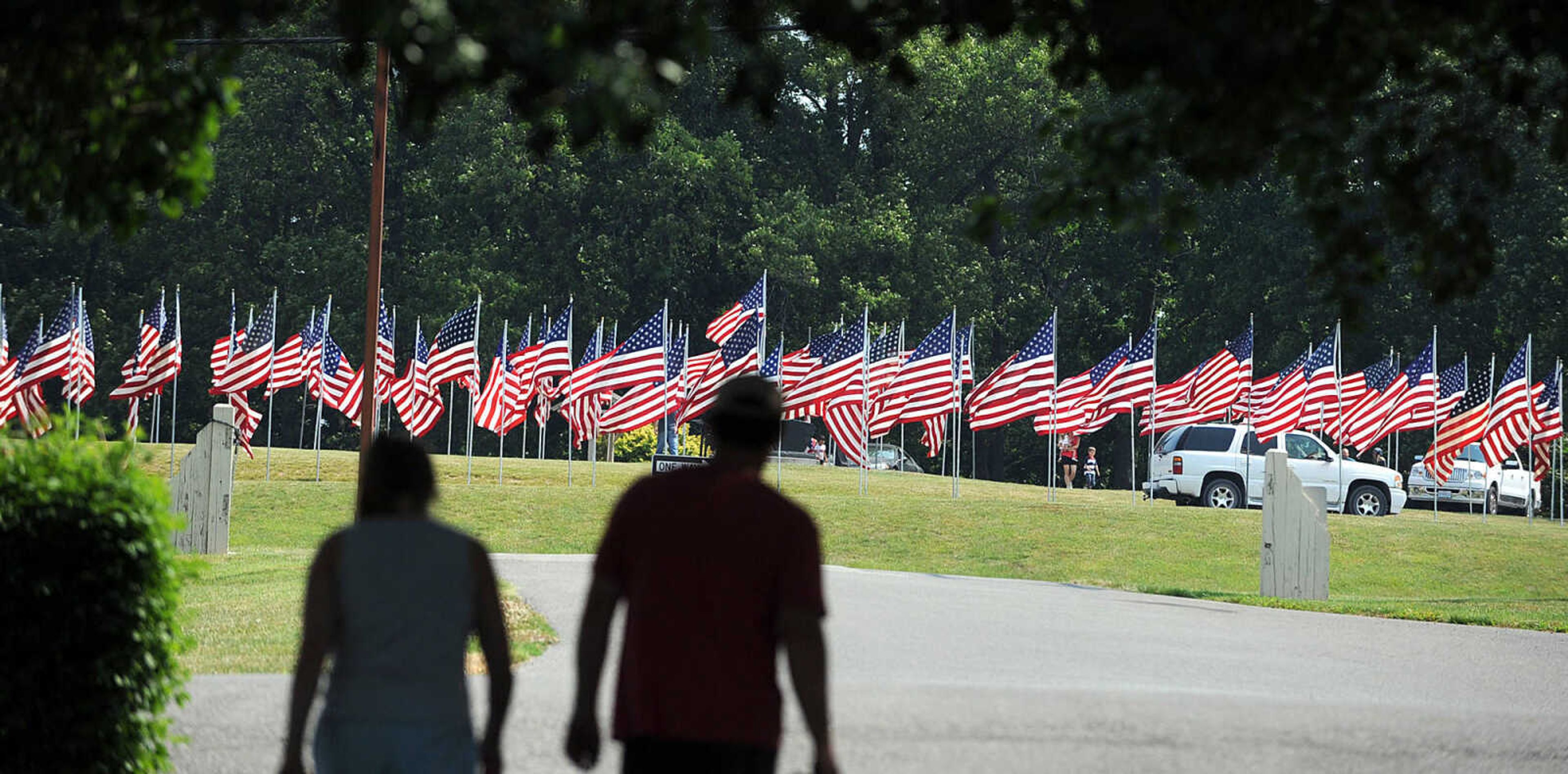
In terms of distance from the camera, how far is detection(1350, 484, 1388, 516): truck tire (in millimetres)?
40062

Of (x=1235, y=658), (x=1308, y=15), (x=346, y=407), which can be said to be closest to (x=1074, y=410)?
(x=346, y=407)

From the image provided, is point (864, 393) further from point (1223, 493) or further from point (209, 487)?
point (209, 487)

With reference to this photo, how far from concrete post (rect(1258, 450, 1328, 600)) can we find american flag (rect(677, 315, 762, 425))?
1561 cm

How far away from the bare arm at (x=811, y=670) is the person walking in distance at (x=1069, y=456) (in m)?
42.4

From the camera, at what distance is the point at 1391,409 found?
128ft

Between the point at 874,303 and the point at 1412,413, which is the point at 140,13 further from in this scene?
the point at 874,303

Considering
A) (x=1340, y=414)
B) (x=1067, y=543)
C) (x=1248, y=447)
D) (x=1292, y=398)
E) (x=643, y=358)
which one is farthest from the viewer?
(x=1340, y=414)

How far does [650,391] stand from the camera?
3578cm

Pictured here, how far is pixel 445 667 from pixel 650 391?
30745 millimetres

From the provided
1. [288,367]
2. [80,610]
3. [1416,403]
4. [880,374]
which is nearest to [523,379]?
[288,367]

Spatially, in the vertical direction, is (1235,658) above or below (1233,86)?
below

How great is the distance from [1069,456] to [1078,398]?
1358 cm

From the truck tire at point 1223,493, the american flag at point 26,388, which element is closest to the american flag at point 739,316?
the truck tire at point 1223,493

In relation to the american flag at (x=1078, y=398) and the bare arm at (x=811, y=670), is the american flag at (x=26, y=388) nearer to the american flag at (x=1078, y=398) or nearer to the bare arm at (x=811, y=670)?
the american flag at (x=1078, y=398)
